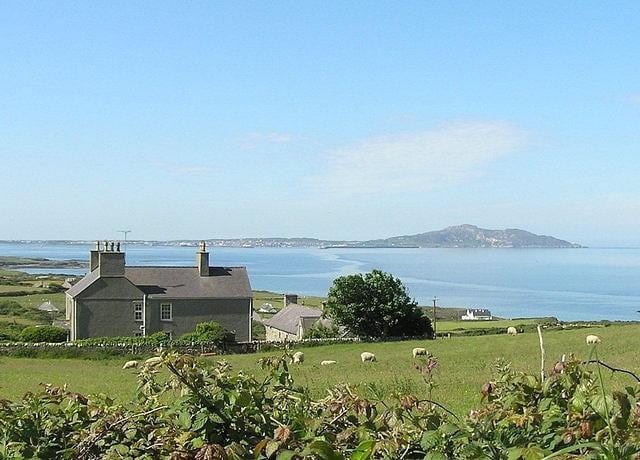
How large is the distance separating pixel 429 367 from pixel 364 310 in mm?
48195

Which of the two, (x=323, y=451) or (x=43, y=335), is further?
(x=43, y=335)

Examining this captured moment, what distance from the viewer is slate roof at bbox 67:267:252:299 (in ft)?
173

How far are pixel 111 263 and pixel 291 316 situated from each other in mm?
17340

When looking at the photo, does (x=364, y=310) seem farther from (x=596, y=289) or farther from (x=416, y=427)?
(x=596, y=289)

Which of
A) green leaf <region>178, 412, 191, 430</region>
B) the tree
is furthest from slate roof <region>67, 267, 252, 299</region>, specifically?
green leaf <region>178, 412, 191, 430</region>

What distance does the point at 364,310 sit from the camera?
5066cm

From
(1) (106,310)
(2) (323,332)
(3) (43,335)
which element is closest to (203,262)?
(1) (106,310)

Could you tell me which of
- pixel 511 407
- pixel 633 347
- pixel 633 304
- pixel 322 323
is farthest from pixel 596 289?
pixel 511 407

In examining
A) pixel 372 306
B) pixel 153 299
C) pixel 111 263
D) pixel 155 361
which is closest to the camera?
pixel 155 361

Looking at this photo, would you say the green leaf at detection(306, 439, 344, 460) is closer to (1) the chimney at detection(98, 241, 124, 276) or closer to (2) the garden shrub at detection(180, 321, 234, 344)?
(2) the garden shrub at detection(180, 321, 234, 344)

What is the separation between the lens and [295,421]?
2.52 metres

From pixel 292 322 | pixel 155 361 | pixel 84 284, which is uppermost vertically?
pixel 155 361

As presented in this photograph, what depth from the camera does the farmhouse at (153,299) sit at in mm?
50778

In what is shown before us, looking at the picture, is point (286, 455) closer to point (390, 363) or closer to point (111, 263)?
point (390, 363)
